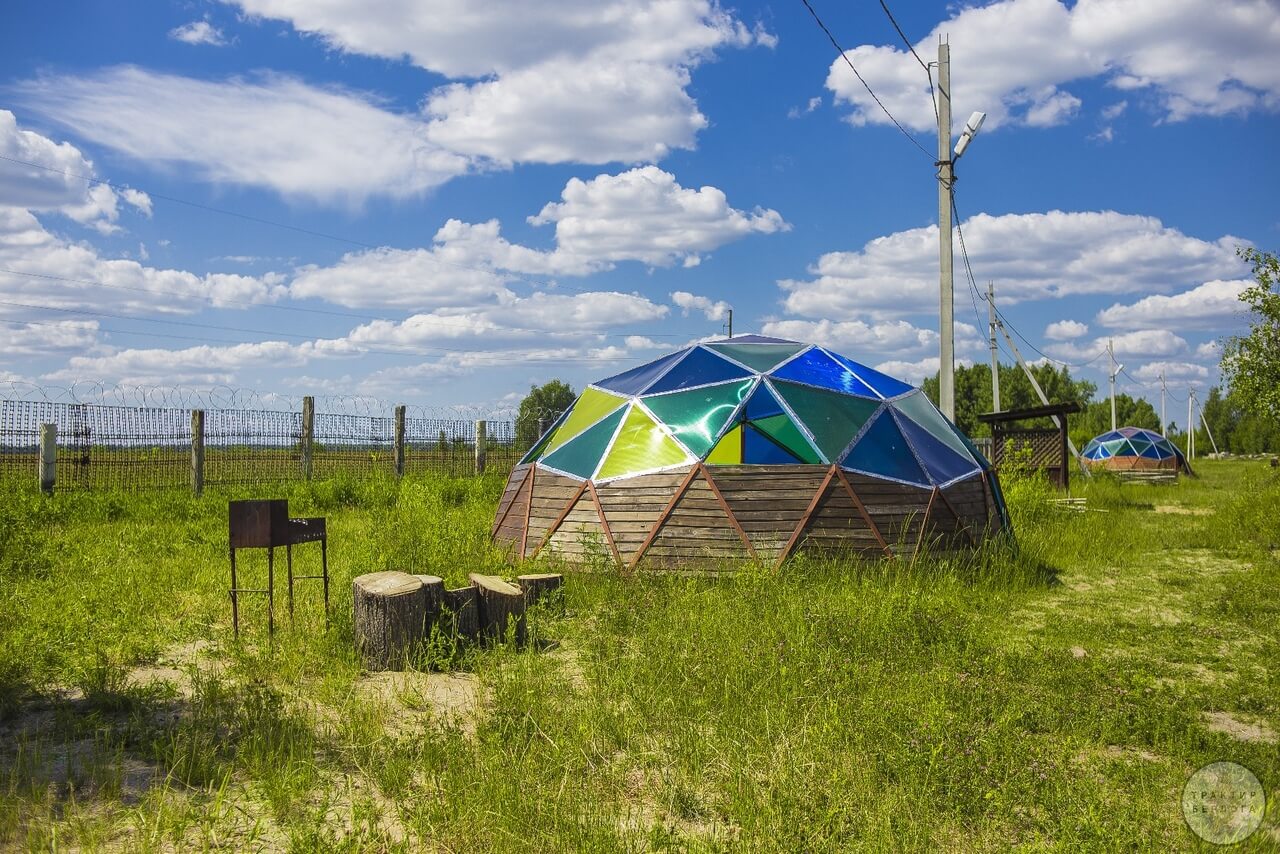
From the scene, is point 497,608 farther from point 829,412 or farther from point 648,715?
point 829,412

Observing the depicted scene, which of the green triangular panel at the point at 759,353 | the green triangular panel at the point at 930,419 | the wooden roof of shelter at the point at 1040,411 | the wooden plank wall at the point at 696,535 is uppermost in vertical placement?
the green triangular panel at the point at 759,353

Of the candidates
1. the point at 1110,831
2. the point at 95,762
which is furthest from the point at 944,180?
the point at 95,762

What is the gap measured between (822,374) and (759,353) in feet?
2.74

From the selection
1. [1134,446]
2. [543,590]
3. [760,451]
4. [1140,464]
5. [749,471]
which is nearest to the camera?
[543,590]

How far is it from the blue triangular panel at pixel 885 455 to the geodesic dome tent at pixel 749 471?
0.05 feet

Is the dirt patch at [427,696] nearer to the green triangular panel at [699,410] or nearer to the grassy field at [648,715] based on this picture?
the grassy field at [648,715]

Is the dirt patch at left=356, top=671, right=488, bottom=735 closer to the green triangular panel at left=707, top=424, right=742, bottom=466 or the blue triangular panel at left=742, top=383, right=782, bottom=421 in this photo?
the green triangular panel at left=707, top=424, right=742, bottom=466

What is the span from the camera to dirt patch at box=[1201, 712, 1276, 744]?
499 centimetres

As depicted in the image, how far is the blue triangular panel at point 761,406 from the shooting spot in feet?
30.6

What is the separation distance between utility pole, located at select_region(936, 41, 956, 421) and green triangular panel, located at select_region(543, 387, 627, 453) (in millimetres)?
5832

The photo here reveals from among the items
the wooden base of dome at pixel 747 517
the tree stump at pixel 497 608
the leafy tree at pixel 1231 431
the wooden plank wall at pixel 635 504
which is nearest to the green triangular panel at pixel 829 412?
the wooden base of dome at pixel 747 517

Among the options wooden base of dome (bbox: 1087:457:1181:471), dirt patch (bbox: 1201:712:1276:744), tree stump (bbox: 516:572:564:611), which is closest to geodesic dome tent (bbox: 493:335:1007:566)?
tree stump (bbox: 516:572:564:611)

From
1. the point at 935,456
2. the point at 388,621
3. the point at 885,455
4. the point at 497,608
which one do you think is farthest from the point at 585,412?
the point at 388,621

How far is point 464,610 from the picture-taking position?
246 inches
